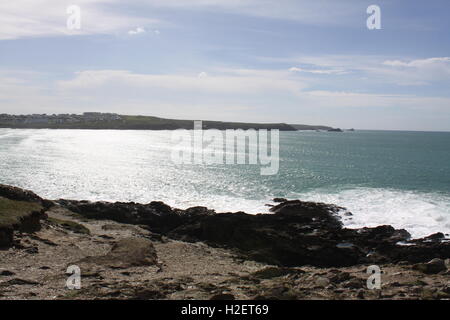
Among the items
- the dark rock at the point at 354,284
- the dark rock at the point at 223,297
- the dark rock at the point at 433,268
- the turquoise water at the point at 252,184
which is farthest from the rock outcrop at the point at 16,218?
the dark rock at the point at 433,268

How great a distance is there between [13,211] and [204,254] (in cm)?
1292

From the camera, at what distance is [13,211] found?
87.7ft

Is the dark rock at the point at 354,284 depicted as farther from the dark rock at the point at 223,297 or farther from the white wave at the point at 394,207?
the white wave at the point at 394,207

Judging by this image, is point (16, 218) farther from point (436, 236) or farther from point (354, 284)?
point (436, 236)

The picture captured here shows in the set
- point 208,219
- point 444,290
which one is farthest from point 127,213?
point 444,290

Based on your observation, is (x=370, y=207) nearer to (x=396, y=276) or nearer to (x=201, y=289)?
(x=396, y=276)

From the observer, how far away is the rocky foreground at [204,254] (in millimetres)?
17266

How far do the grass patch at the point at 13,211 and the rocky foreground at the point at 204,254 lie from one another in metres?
0.08

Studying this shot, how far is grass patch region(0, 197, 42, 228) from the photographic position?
973 inches

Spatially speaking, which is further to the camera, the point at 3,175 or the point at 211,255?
the point at 3,175

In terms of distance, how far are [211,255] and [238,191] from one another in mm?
25313

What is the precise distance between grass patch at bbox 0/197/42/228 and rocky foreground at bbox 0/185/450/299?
0.08 meters

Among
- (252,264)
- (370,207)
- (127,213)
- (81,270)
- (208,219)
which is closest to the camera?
(81,270)

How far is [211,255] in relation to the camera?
92.3 feet
